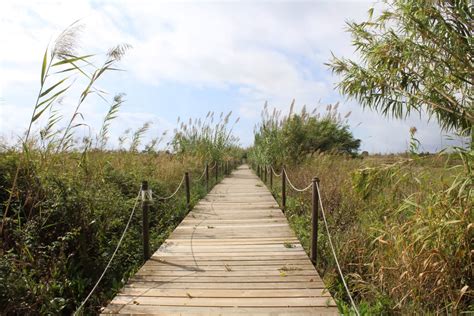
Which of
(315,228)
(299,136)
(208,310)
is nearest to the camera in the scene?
(208,310)

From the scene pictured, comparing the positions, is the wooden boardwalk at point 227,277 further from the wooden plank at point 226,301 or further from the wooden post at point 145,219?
the wooden post at point 145,219

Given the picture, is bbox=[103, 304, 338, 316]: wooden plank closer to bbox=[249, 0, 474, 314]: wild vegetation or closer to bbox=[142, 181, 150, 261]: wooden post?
bbox=[249, 0, 474, 314]: wild vegetation

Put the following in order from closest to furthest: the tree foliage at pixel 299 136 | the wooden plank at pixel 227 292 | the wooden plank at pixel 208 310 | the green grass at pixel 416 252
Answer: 1. the green grass at pixel 416 252
2. the wooden plank at pixel 208 310
3. the wooden plank at pixel 227 292
4. the tree foliage at pixel 299 136

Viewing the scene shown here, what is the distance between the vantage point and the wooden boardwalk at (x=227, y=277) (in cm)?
302

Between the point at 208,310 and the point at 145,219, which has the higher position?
the point at 145,219

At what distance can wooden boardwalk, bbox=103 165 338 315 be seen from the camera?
302 cm

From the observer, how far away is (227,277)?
374cm

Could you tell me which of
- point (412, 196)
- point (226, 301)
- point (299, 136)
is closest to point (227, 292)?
point (226, 301)

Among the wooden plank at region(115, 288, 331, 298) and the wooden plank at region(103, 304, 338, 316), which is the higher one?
the wooden plank at region(115, 288, 331, 298)

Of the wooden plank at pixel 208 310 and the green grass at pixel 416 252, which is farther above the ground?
the green grass at pixel 416 252

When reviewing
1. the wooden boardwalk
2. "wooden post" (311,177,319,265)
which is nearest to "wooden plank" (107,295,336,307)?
the wooden boardwalk

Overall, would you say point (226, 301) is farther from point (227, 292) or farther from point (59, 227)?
point (59, 227)

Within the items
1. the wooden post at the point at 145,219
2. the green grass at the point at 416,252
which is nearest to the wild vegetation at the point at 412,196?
the green grass at the point at 416,252

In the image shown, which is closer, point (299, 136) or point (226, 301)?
point (226, 301)
